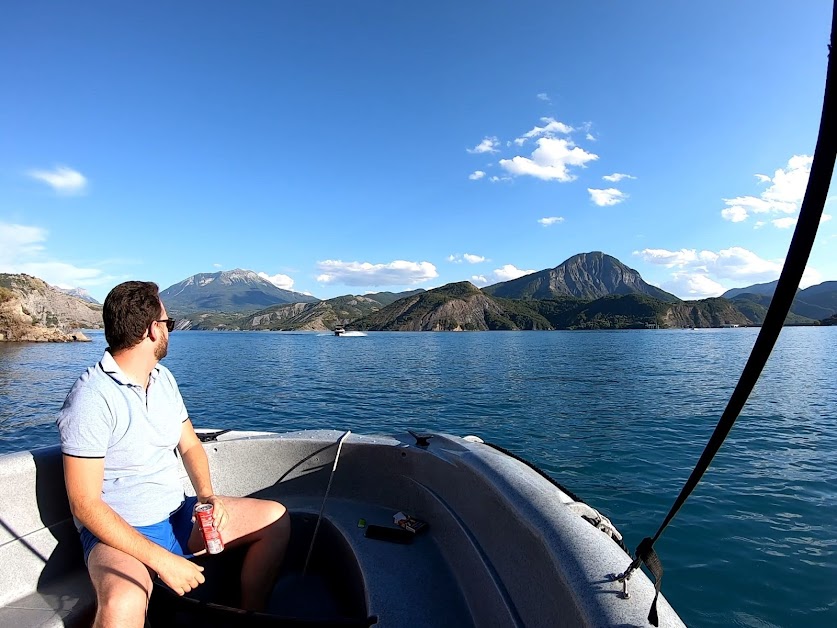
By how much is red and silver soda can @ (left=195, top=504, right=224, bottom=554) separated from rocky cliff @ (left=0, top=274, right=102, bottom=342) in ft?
339

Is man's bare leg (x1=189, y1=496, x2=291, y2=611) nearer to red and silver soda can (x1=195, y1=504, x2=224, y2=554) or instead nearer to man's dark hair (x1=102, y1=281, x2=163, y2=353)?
red and silver soda can (x1=195, y1=504, x2=224, y2=554)

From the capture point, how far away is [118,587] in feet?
7.77

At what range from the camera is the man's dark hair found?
275 centimetres

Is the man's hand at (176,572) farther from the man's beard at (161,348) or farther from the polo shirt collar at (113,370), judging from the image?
the man's beard at (161,348)

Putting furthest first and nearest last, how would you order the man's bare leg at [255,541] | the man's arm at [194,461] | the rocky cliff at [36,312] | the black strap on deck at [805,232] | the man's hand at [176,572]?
the rocky cliff at [36,312] < the man's arm at [194,461] < the man's bare leg at [255,541] < the man's hand at [176,572] < the black strap on deck at [805,232]

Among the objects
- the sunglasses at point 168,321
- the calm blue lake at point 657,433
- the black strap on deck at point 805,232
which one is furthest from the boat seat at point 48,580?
the calm blue lake at point 657,433

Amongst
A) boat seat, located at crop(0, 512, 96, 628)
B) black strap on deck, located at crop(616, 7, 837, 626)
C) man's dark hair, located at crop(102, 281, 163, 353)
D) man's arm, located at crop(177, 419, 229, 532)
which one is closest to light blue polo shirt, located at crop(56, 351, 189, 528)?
man's dark hair, located at crop(102, 281, 163, 353)

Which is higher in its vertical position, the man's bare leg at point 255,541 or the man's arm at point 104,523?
the man's arm at point 104,523

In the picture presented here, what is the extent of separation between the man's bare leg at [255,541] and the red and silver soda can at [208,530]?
17.0 inches

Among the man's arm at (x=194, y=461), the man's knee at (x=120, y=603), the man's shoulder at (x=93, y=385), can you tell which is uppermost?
the man's shoulder at (x=93, y=385)

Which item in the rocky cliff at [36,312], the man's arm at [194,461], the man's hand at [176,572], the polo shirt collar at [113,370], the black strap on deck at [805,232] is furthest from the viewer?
the rocky cliff at [36,312]

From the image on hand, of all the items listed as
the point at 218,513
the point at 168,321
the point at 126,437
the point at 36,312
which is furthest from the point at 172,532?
the point at 36,312

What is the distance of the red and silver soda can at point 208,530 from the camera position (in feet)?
8.89

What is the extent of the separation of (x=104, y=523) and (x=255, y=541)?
3.52ft
